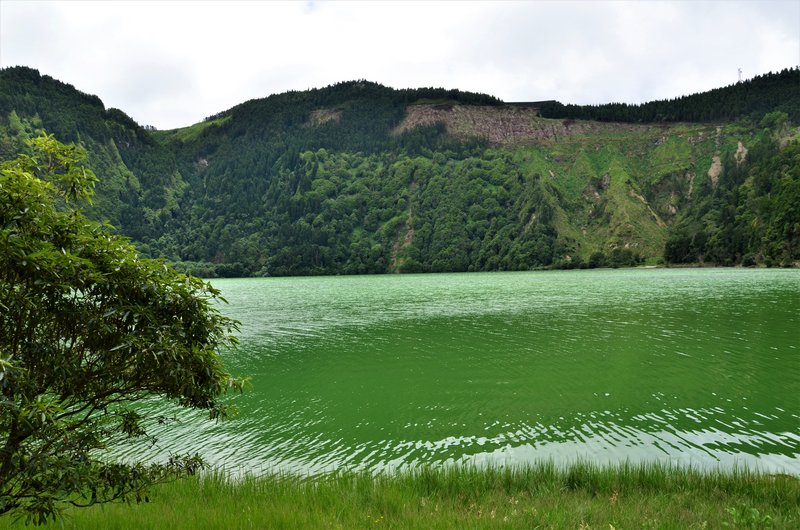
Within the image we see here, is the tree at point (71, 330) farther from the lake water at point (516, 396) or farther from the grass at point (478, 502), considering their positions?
the lake water at point (516, 396)

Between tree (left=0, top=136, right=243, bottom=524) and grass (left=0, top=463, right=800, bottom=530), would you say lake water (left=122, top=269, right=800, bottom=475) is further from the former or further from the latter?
tree (left=0, top=136, right=243, bottom=524)

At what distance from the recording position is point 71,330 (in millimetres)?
6535

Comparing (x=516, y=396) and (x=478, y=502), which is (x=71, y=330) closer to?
(x=478, y=502)

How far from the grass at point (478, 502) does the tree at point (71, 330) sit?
2593 millimetres

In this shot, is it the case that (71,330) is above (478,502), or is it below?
above

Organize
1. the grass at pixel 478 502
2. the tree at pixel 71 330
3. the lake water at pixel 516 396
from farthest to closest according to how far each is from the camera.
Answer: the lake water at pixel 516 396
the grass at pixel 478 502
the tree at pixel 71 330

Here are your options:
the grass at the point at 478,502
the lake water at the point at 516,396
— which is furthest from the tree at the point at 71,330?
the lake water at the point at 516,396

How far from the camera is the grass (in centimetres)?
895

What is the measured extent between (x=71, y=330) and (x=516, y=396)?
2202 cm

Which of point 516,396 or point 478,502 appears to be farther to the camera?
point 516,396

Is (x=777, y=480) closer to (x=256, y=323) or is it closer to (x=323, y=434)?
(x=323, y=434)

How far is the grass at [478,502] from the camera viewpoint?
8953mm

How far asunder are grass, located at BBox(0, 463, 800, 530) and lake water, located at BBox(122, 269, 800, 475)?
11.0 ft

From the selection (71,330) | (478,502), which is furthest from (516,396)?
(71,330)
